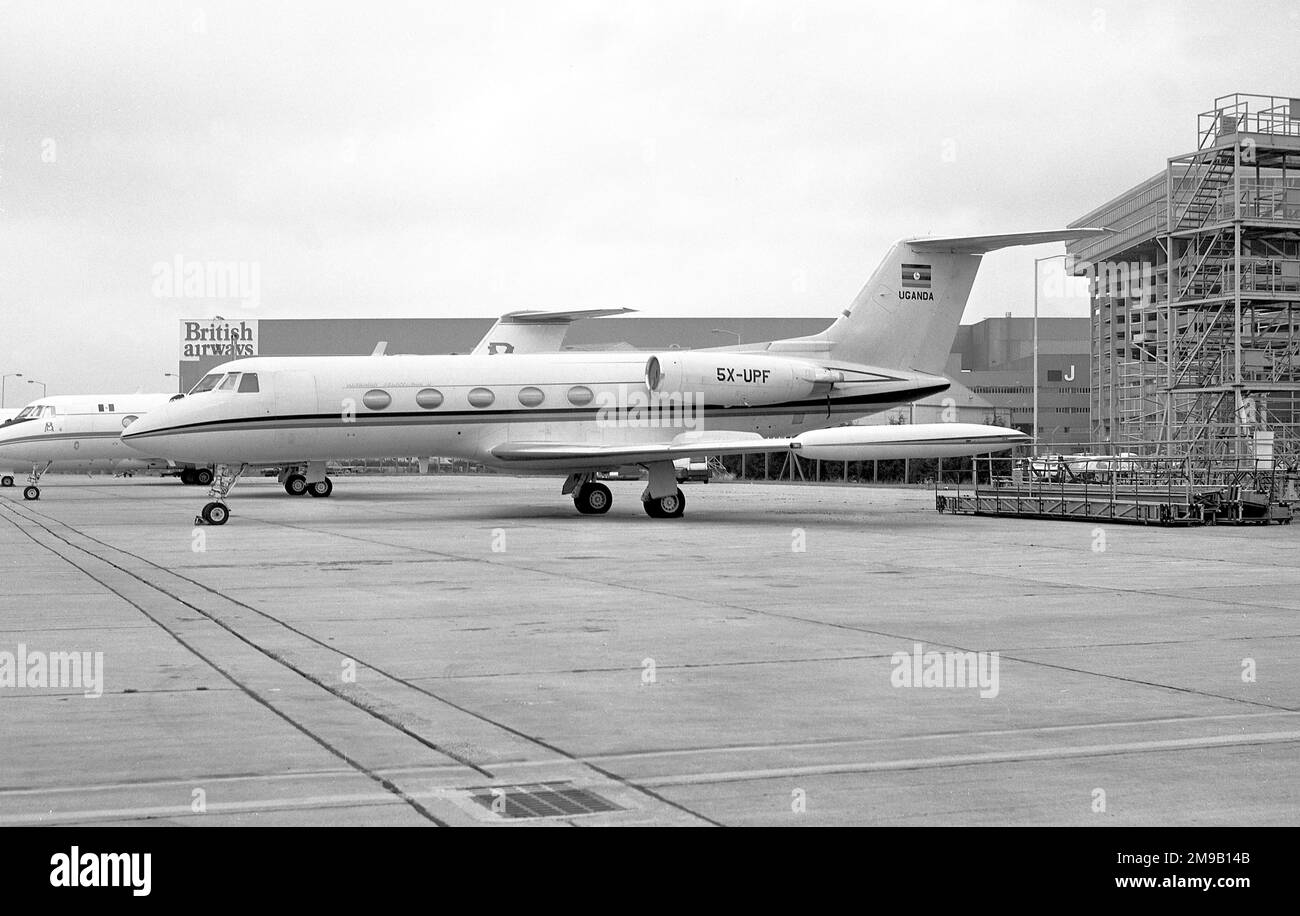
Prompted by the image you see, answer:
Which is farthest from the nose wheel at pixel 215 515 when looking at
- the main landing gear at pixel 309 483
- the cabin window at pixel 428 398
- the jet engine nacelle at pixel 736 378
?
the main landing gear at pixel 309 483

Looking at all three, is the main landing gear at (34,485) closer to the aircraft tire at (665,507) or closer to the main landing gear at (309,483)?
the main landing gear at (309,483)

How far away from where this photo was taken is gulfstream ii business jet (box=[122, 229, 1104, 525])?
27234mm

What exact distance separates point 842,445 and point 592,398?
606cm

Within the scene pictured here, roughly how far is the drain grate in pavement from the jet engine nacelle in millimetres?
22698

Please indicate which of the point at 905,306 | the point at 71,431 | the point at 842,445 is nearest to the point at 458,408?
the point at 842,445

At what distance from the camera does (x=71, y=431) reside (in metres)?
42.5

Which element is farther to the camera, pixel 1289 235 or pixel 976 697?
pixel 1289 235

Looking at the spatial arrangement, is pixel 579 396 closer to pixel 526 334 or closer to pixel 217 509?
pixel 217 509

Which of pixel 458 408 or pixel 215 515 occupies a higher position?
pixel 458 408
